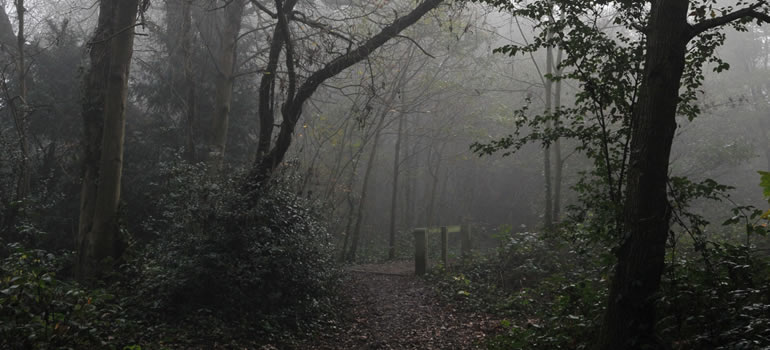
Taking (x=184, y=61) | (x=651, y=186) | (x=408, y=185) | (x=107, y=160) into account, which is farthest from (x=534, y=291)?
(x=408, y=185)

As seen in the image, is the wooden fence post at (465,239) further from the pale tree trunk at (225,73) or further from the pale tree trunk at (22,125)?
the pale tree trunk at (22,125)

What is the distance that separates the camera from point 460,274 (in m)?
11.1

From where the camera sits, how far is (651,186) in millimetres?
3846

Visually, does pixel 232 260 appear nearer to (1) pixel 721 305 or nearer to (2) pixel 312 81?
(2) pixel 312 81

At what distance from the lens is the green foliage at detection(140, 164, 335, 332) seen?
22.9 ft

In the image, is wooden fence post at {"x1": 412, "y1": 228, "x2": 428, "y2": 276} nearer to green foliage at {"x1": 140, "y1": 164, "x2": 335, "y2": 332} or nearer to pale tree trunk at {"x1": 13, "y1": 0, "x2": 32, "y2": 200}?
green foliage at {"x1": 140, "y1": 164, "x2": 335, "y2": 332}

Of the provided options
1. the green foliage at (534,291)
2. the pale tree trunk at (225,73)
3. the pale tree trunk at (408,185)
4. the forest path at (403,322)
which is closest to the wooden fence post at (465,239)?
the green foliage at (534,291)

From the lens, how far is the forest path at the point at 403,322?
7070mm

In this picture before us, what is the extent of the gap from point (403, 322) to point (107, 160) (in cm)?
535

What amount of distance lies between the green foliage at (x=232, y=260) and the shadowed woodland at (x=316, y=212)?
0.10ft

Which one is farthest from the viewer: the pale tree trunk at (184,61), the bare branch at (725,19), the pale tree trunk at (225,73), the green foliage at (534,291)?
the pale tree trunk at (225,73)

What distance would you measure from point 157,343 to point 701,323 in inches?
205

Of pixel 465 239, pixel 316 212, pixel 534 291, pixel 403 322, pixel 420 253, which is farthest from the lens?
pixel 465 239

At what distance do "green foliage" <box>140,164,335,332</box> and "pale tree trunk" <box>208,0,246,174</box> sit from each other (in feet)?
15.0
